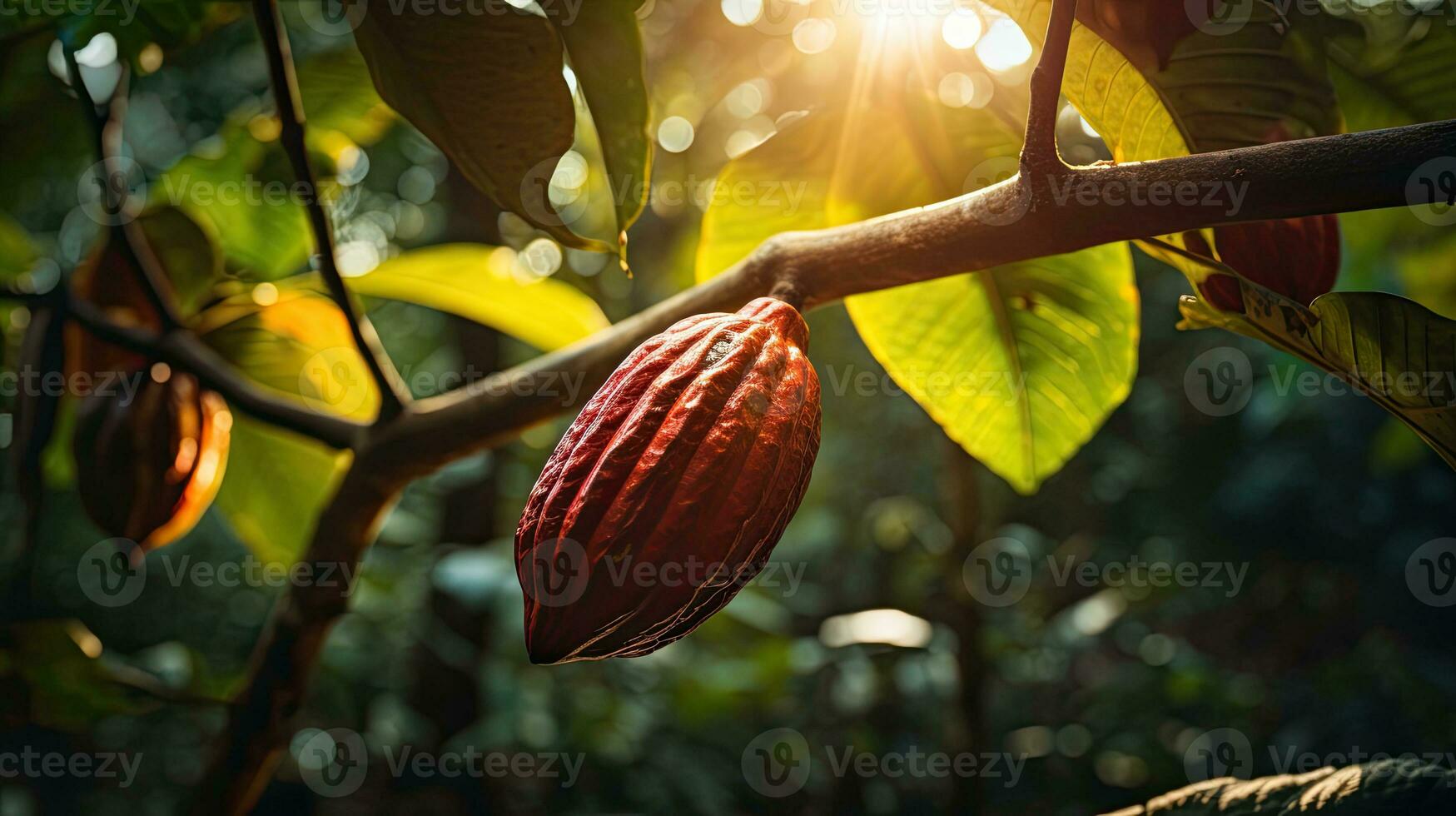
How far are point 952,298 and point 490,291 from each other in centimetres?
42

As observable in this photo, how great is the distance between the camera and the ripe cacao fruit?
72 centimetres

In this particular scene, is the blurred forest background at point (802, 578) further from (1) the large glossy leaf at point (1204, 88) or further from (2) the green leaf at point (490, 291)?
(1) the large glossy leaf at point (1204, 88)

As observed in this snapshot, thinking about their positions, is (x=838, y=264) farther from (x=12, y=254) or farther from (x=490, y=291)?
(x=12, y=254)

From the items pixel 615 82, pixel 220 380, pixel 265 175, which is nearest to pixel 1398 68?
pixel 615 82

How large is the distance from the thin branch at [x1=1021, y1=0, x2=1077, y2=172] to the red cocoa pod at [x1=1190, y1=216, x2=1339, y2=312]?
0.18 metres

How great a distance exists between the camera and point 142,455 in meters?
0.72

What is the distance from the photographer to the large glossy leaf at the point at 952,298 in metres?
0.62

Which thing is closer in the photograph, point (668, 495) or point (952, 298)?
point (668, 495)

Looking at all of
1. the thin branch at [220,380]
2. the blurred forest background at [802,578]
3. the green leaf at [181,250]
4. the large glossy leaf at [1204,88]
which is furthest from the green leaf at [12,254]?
the large glossy leaf at [1204,88]

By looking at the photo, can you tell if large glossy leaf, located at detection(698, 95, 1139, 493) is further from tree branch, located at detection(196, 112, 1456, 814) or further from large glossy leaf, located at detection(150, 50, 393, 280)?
large glossy leaf, located at detection(150, 50, 393, 280)

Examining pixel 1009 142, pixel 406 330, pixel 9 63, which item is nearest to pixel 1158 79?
pixel 1009 142

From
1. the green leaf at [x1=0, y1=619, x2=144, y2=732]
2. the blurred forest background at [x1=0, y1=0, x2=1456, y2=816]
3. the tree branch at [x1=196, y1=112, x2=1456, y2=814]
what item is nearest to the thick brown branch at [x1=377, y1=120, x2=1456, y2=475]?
the tree branch at [x1=196, y1=112, x2=1456, y2=814]

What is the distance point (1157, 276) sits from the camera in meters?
2.31

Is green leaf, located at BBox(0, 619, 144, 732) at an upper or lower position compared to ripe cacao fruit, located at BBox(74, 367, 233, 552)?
lower
